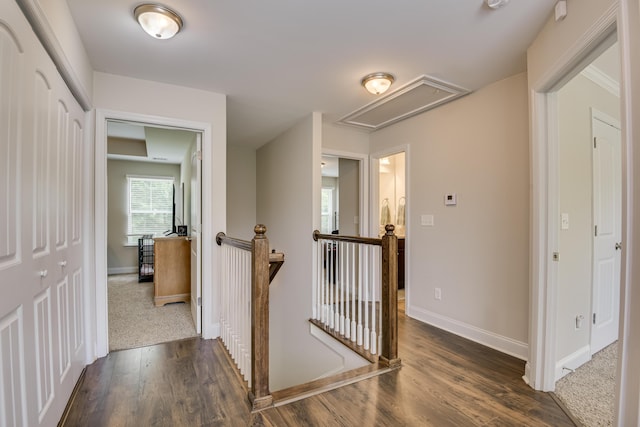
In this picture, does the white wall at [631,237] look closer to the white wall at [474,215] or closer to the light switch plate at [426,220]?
the white wall at [474,215]

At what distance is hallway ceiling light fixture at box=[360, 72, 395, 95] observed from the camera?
2.65 metres

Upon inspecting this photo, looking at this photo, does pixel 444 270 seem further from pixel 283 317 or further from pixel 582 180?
pixel 283 317

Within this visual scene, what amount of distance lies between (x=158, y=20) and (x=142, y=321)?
298cm

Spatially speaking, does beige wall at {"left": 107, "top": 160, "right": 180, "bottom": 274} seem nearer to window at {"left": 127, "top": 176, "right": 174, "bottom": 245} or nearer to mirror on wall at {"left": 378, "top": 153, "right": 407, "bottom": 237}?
window at {"left": 127, "top": 176, "right": 174, "bottom": 245}

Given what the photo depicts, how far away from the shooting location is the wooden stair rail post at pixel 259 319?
6.08ft

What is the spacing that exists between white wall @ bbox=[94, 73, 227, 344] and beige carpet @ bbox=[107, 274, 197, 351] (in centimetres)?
44

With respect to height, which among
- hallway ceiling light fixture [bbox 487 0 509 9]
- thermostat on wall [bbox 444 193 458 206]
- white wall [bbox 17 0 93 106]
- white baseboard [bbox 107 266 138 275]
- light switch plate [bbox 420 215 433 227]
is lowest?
white baseboard [bbox 107 266 138 275]

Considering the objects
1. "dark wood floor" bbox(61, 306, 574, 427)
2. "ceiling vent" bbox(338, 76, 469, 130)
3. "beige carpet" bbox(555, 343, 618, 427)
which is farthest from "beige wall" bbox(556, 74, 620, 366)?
"ceiling vent" bbox(338, 76, 469, 130)

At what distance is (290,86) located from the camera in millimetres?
2918

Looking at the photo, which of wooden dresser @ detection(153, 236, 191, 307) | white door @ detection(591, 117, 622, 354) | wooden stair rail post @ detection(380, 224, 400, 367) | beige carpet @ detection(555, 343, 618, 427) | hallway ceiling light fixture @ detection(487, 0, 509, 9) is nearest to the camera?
hallway ceiling light fixture @ detection(487, 0, 509, 9)

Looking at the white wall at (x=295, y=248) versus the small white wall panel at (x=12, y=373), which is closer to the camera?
the small white wall panel at (x=12, y=373)

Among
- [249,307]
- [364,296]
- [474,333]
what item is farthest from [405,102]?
[249,307]

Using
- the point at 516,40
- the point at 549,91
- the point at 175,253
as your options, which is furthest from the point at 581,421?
the point at 175,253

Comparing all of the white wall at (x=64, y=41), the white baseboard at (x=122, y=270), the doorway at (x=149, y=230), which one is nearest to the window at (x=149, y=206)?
the doorway at (x=149, y=230)
